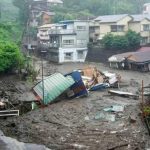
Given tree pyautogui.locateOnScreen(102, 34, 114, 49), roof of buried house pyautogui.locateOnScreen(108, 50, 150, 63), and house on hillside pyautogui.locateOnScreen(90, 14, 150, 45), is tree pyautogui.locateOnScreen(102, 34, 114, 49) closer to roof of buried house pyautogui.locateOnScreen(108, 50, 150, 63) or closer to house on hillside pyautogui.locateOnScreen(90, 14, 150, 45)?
house on hillside pyautogui.locateOnScreen(90, 14, 150, 45)

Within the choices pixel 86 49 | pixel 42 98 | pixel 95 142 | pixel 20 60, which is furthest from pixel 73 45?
pixel 95 142

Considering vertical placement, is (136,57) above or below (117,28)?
below

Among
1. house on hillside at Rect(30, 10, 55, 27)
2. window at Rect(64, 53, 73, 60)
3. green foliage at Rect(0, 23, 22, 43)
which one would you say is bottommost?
window at Rect(64, 53, 73, 60)

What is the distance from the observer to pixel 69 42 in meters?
52.5

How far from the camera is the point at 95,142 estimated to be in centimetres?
1748

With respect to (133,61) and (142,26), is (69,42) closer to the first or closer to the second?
(142,26)

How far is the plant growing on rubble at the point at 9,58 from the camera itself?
33031mm

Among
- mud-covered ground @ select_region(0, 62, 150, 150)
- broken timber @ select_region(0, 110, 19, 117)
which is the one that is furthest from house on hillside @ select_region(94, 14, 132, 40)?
broken timber @ select_region(0, 110, 19, 117)

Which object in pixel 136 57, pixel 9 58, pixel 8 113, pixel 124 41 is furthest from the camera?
pixel 124 41

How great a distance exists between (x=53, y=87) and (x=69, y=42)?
27.7 meters

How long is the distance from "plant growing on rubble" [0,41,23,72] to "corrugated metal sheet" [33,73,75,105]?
8.12 meters

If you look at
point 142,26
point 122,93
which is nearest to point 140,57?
point 142,26

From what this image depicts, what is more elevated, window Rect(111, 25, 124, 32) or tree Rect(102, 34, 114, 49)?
window Rect(111, 25, 124, 32)

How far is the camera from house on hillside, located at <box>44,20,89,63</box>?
51.5 metres
